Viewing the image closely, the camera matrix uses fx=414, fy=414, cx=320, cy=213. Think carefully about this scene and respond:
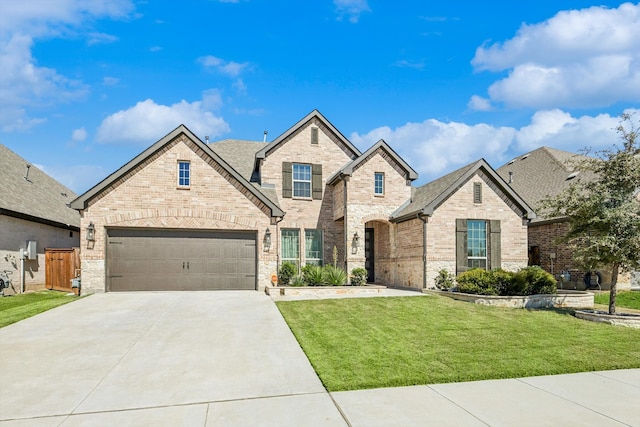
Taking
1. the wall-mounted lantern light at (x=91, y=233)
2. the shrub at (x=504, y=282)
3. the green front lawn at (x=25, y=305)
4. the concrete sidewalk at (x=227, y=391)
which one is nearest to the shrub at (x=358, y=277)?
the shrub at (x=504, y=282)

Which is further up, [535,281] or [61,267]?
[61,267]

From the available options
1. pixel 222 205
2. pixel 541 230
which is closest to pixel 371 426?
pixel 222 205

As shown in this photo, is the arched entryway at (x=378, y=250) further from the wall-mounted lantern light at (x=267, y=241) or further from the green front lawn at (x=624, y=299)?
the green front lawn at (x=624, y=299)

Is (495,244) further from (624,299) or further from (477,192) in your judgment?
(624,299)

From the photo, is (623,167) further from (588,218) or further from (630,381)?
(630,381)

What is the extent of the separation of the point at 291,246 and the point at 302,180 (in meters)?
3.32

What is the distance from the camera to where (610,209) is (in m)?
11.6

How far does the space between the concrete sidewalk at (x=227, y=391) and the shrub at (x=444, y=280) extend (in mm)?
9240

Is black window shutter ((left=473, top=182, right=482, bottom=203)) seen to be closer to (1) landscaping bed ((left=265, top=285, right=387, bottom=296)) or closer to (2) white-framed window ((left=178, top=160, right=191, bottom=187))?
(1) landscaping bed ((left=265, top=285, right=387, bottom=296))

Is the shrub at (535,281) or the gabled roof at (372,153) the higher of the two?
the gabled roof at (372,153)

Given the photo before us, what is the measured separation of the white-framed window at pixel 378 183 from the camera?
63.7 feet

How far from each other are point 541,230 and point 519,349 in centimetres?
1471

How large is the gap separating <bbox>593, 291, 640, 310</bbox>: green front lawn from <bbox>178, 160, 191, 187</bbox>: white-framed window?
16378mm

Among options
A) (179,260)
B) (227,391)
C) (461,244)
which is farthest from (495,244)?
(227,391)
